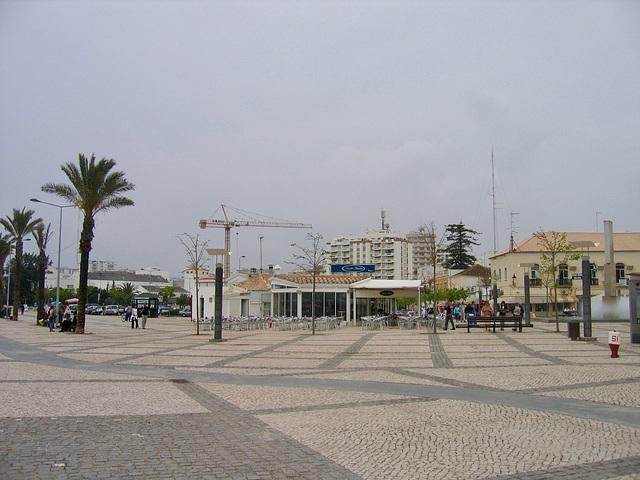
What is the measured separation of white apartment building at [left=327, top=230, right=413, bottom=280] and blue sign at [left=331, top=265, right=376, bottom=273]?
111 meters

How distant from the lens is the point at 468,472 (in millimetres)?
6062

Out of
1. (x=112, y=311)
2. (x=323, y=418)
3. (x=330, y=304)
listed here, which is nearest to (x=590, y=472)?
(x=323, y=418)

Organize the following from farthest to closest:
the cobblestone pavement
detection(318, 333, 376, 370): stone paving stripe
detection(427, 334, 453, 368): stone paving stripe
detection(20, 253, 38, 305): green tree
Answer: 1. detection(20, 253, 38, 305): green tree
2. detection(318, 333, 376, 370): stone paving stripe
3. detection(427, 334, 453, 368): stone paving stripe
4. the cobblestone pavement

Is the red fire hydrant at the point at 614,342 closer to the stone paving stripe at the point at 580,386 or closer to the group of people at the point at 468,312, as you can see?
the stone paving stripe at the point at 580,386

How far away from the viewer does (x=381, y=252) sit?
16762 cm

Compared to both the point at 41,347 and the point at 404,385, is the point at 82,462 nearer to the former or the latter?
the point at 404,385

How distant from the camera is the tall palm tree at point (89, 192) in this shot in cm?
2902

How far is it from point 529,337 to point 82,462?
21600 mm

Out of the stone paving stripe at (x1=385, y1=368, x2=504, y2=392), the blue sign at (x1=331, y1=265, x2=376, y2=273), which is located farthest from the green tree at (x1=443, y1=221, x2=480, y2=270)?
the stone paving stripe at (x1=385, y1=368, x2=504, y2=392)

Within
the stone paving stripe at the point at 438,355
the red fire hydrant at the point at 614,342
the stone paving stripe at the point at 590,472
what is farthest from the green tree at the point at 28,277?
the stone paving stripe at the point at 590,472

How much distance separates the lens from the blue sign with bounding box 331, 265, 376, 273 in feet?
149

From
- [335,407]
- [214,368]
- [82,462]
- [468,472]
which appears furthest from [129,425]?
[214,368]

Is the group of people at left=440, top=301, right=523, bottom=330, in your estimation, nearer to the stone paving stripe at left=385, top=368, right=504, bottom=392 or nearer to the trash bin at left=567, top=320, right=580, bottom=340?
the trash bin at left=567, top=320, right=580, bottom=340

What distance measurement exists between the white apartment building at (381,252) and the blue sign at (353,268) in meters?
111
